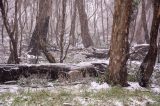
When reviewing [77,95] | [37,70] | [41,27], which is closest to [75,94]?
[77,95]

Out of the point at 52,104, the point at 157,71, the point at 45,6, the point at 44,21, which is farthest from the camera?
the point at 44,21

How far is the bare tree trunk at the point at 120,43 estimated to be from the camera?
351 inches

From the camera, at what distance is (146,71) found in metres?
9.30

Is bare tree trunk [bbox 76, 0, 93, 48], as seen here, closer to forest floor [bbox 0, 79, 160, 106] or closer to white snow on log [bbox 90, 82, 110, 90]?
white snow on log [bbox 90, 82, 110, 90]

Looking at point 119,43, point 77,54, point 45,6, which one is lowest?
point 77,54

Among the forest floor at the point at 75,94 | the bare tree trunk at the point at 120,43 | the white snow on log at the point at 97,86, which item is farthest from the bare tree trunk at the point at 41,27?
the bare tree trunk at the point at 120,43

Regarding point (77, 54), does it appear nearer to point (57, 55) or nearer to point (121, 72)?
point (57, 55)

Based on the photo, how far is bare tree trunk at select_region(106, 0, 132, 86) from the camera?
29.2 feet

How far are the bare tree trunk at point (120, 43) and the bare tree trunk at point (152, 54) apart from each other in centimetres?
56

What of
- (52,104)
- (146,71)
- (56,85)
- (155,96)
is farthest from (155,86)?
(52,104)

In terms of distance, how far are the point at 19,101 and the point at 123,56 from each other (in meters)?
3.19

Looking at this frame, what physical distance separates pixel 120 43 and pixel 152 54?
897 mm

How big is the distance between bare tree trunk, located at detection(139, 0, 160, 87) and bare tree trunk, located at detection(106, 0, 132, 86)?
A: 1.85 ft

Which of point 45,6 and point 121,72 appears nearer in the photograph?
point 121,72
